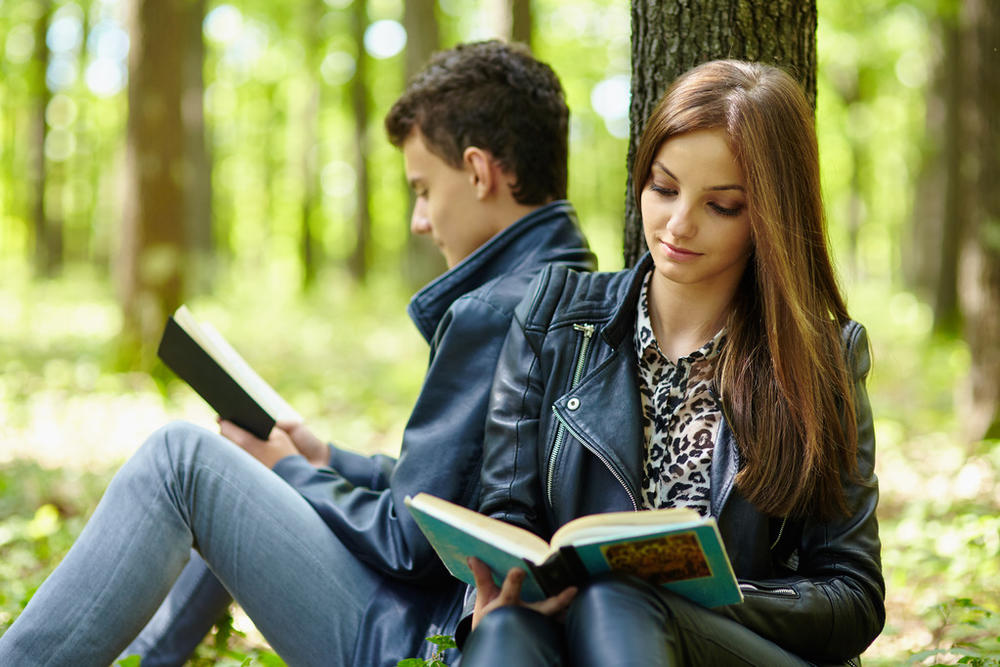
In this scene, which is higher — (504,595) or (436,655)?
(504,595)

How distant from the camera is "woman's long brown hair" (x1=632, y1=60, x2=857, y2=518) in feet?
6.70

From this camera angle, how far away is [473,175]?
8.91 feet

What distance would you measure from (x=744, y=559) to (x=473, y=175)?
4.22 ft

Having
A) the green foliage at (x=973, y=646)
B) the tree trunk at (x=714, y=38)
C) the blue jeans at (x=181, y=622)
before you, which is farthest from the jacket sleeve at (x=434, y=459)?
the green foliage at (x=973, y=646)

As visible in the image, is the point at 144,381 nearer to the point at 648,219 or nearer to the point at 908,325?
the point at 648,219

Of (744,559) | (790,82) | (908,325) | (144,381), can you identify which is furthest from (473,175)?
(908,325)

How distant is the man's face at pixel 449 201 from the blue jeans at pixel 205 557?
34.8 inches

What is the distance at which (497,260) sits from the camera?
2621 millimetres

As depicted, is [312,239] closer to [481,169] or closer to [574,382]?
[481,169]

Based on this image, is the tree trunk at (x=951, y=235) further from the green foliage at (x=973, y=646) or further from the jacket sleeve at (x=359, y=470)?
the jacket sleeve at (x=359, y=470)

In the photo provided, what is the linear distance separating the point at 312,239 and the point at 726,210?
52.4 feet

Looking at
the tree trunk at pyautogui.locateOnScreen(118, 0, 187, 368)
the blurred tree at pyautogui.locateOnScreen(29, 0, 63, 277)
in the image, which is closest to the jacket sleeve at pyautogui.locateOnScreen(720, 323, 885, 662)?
the tree trunk at pyautogui.locateOnScreen(118, 0, 187, 368)

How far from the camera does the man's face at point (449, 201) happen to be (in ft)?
8.98

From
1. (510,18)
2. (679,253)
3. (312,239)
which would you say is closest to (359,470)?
(679,253)
